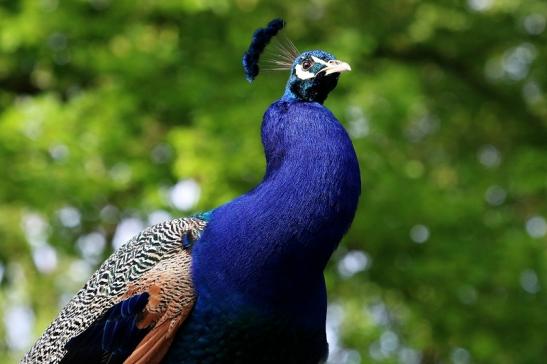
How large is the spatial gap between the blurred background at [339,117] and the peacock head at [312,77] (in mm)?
3343

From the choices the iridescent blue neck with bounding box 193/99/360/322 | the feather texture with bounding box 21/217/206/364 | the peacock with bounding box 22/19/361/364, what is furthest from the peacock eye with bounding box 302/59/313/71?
the feather texture with bounding box 21/217/206/364

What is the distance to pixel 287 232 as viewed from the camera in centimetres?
335

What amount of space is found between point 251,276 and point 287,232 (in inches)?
7.2

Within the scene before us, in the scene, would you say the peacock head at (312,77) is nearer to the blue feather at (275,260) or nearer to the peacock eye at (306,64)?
the peacock eye at (306,64)

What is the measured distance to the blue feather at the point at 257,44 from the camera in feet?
13.5

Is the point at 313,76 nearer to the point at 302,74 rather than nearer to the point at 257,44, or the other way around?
the point at 302,74

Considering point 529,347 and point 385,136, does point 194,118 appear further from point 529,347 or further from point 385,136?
point 529,347

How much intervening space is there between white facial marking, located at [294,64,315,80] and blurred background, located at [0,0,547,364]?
11.0ft

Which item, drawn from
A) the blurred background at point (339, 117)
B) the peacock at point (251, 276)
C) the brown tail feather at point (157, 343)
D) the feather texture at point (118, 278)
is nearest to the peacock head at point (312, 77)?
the peacock at point (251, 276)

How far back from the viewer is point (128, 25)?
792 cm

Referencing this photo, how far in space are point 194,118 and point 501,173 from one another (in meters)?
3.51

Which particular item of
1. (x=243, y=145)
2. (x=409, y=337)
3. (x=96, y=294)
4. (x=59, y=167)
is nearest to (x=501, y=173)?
(x=409, y=337)

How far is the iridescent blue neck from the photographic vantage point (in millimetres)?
3338

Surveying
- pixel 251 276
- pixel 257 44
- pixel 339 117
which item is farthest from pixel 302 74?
pixel 339 117
